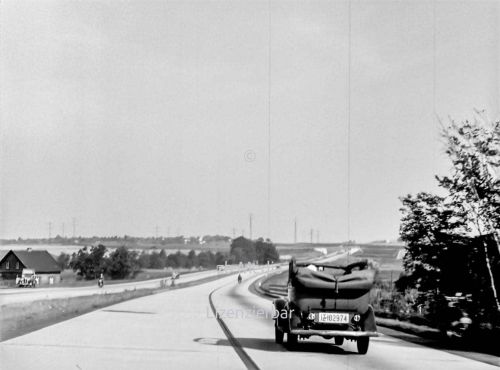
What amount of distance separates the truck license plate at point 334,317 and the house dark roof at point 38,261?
6732cm

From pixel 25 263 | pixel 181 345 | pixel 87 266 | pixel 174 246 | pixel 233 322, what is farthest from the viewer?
pixel 174 246

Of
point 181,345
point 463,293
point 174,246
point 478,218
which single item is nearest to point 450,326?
point 463,293

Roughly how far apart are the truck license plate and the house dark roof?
67.3 meters

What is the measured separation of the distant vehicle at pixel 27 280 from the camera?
7138 centimetres

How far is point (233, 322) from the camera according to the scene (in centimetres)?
2016

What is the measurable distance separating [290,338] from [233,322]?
7.50 metres

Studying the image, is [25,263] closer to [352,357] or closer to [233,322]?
[233,322]

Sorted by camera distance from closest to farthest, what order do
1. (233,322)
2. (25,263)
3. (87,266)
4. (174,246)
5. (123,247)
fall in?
1. (233,322)
2. (25,263)
3. (87,266)
4. (123,247)
5. (174,246)

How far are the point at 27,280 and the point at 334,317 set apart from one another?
66498 millimetres

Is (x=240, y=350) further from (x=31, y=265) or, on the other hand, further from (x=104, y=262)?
(x=104, y=262)

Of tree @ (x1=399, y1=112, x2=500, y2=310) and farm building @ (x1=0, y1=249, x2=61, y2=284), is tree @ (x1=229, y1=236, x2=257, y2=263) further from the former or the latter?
tree @ (x1=399, y1=112, x2=500, y2=310)

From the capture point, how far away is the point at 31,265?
269 ft

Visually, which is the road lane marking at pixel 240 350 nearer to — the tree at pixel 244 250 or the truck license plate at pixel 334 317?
the truck license plate at pixel 334 317

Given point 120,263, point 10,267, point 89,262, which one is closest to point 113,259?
point 120,263
